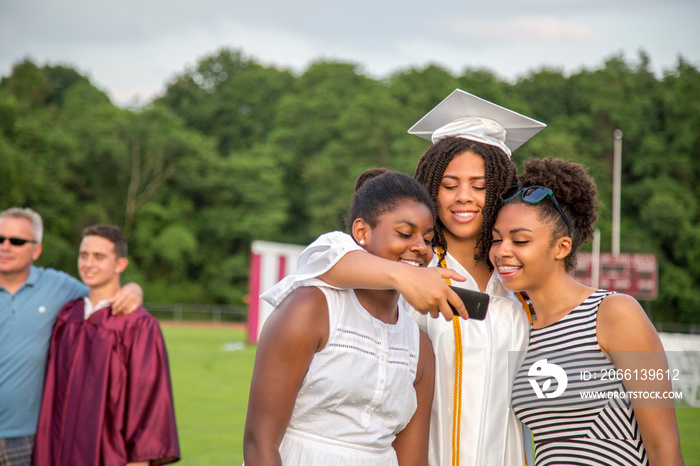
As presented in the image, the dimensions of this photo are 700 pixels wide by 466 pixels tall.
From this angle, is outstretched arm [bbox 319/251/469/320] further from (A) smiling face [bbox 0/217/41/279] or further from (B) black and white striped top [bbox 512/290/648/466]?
(A) smiling face [bbox 0/217/41/279]

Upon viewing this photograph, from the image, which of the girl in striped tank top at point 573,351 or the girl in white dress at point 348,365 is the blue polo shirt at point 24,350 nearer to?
the girl in white dress at point 348,365

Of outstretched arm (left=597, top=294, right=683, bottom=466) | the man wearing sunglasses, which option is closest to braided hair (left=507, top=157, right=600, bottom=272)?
outstretched arm (left=597, top=294, right=683, bottom=466)

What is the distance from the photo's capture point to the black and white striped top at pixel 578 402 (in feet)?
8.77

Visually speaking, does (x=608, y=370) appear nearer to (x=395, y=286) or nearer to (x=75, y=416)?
(x=395, y=286)

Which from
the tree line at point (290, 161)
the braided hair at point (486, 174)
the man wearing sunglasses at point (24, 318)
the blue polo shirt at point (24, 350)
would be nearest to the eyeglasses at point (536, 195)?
the braided hair at point (486, 174)

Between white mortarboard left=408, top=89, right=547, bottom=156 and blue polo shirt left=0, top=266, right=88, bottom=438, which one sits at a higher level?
white mortarboard left=408, top=89, right=547, bottom=156

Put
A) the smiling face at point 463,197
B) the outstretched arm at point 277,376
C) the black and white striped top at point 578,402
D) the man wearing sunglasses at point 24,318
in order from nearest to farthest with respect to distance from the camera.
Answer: the outstretched arm at point 277,376 → the black and white striped top at point 578,402 → the smiling face at point 463,197 → the man wearing sunglasses at point 24,318

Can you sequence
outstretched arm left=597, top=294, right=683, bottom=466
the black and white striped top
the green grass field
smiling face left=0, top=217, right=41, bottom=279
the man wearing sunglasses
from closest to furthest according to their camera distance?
1. outstretched arm left=597, top=294, right=683, bottom=466
2. the black and white striped top
3. the man wearing sunglasses
4. smiling face left=0, top=217, right=41, bottom=279
5. the green grass field

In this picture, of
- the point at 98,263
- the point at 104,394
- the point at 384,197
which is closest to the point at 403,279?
the point at 384,197

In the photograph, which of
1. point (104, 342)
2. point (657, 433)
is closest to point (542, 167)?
point (657, 433)

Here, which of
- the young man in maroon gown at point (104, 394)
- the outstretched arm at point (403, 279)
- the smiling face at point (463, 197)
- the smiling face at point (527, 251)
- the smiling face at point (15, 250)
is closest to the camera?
the outstretched arm at point (403, 279)

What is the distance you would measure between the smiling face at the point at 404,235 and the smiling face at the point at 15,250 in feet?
9.80

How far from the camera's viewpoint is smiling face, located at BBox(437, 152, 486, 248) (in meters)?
3.15

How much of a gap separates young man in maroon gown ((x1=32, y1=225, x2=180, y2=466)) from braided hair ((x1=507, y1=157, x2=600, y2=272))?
2.56 meters
